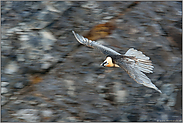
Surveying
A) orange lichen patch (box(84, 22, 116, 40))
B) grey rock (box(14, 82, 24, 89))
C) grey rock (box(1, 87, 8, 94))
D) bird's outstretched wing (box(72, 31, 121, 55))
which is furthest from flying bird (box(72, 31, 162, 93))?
grey rock (box(1, 87, 8, 94))

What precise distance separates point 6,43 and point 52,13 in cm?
155

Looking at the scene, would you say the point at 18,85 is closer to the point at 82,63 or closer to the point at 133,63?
the point at 82,63

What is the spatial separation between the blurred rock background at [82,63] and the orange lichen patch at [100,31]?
0.11 meters

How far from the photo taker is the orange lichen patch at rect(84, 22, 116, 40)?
623 cm

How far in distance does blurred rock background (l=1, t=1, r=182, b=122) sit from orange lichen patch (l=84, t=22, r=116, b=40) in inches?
4.2

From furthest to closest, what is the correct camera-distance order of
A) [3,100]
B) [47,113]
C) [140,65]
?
[3,100]
[47,113]
[140,65]

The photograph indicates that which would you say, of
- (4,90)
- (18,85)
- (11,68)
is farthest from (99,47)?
(4,90)

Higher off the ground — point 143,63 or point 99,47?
point 99,47

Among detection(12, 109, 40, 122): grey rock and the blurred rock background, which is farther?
the blurred rock background

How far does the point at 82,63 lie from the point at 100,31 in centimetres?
108

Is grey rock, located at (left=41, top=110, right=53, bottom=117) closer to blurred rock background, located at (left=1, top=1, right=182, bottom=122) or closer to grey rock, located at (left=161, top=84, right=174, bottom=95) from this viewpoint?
blurred rock background, located at (left=1, top=1, right=182, bottom=122)

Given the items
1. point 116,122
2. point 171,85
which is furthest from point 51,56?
point 171,85

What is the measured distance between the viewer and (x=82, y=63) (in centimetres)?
594

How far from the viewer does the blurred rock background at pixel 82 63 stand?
5582 mm
